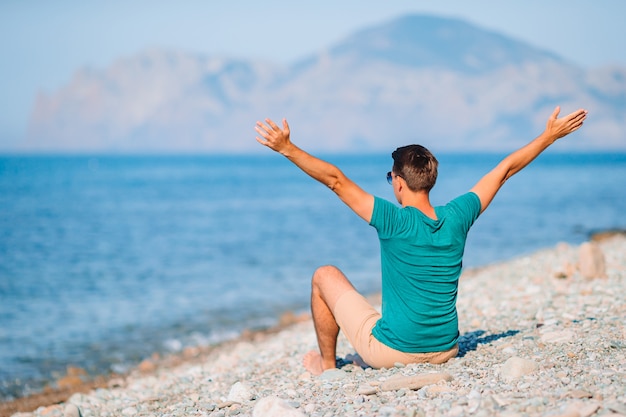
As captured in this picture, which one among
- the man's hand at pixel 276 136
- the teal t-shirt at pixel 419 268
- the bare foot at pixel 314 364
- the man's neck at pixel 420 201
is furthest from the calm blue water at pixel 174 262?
the man's neck at pixel 420 201

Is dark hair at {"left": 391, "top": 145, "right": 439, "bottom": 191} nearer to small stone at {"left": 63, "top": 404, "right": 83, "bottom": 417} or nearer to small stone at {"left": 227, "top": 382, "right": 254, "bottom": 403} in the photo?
small stone at {"left": 227, "top": 382, "right": 254, "bottom": 403}

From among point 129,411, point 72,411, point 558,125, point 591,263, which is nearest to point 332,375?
point 129,411

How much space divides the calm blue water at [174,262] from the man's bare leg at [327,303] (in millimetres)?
6716

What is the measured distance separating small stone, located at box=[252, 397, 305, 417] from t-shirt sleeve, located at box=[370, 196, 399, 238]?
4.68 ft

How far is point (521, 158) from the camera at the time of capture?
5969 mm

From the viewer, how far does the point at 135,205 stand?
183ft

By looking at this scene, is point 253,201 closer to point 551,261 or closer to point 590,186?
point 590,186

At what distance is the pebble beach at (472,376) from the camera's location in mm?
4801

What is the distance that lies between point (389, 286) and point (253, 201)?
5325 cm

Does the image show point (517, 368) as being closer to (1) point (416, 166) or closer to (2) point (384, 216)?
(2) point (384, 216)

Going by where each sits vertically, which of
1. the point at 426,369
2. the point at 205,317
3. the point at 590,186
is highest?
the point at 590,186

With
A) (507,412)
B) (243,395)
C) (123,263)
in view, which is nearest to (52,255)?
(123,263)

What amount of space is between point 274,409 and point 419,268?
1.52 metres

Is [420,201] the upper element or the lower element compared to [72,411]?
upper
